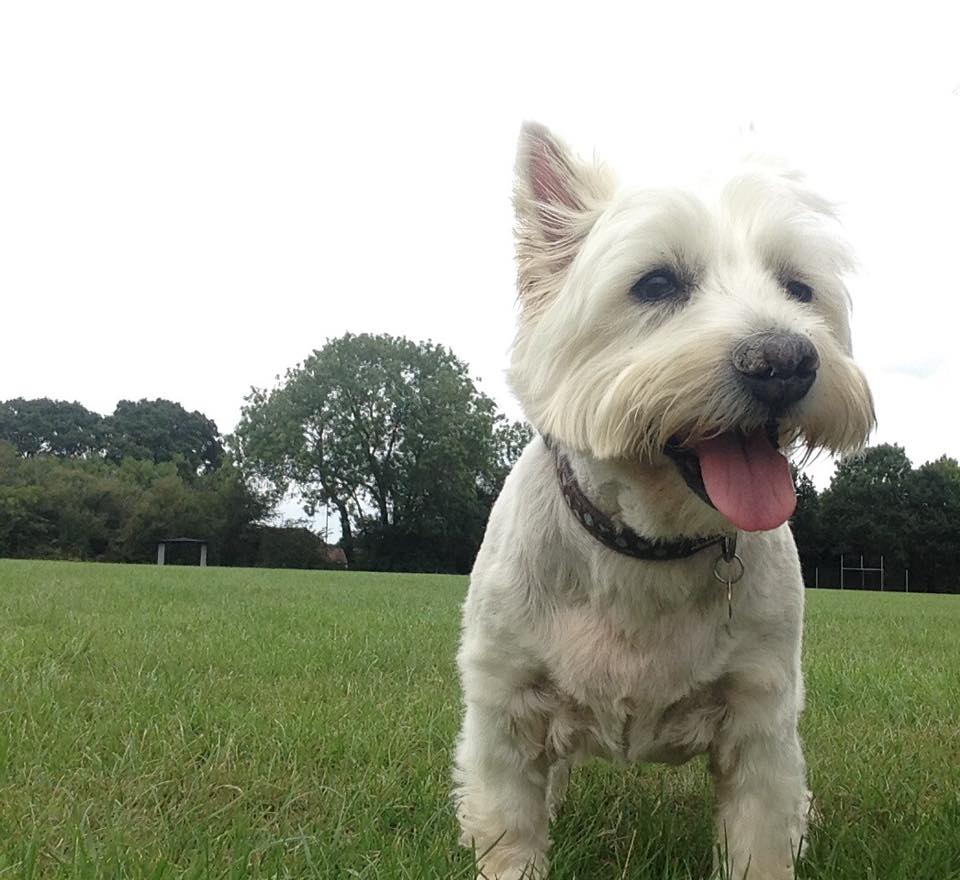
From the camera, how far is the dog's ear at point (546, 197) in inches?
117

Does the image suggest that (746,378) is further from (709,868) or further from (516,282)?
(709,868)

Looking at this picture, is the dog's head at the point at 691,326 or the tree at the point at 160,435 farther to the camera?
the tree at the point at 160,435

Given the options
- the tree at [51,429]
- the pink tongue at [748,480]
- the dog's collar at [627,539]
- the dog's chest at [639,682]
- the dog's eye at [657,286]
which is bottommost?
the dog's chest at [639,682]

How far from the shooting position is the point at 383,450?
49.6m

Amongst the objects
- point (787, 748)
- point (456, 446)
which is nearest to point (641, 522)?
point (787, 748)

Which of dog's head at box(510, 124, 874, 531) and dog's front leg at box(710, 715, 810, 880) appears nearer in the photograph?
dog's head at box(510, 124, 874, 531)

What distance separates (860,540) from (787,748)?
58403 millimetres

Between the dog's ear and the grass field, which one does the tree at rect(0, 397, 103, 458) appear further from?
the dog's ear

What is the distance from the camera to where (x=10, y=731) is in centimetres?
382

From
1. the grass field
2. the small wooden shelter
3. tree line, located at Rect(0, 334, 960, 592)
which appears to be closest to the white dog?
the grass field

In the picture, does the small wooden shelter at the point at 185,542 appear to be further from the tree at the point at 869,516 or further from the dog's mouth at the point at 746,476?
the dog's mouth at the point at 746,476

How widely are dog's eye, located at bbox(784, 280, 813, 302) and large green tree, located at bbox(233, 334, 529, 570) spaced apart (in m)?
45.2

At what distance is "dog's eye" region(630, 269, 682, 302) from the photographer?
2.57 m

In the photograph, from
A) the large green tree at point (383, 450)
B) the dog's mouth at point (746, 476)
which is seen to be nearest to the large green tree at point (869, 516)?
the large green tree at point (383, 450)
